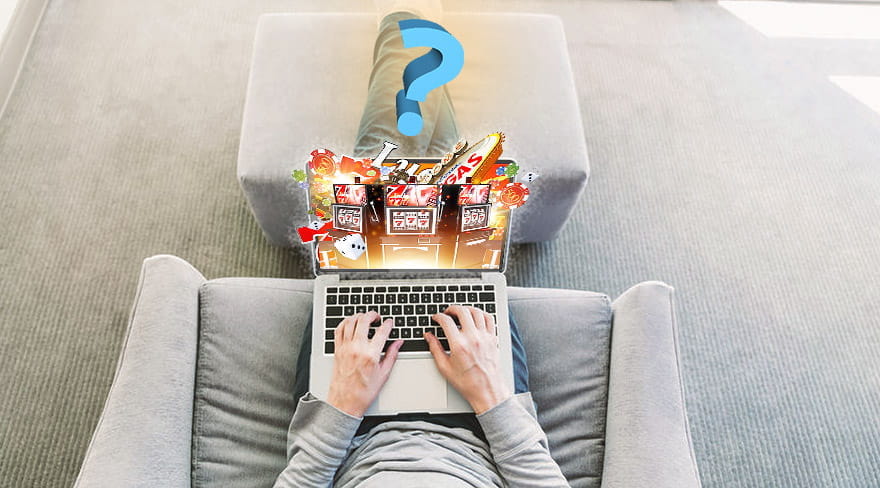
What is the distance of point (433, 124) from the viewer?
4.75 ft

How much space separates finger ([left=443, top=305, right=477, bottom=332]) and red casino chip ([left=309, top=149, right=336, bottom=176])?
339 millimetres

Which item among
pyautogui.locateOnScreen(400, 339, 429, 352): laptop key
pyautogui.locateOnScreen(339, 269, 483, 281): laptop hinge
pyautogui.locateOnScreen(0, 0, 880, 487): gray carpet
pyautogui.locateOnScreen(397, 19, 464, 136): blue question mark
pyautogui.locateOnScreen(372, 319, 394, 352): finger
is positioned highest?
pyautogui.locateOnScreen(397, 19, 464, 136): blue question mark

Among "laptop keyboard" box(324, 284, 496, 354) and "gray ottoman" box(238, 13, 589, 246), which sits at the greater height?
"gray ottoman" box(238, 13, 589, 246)

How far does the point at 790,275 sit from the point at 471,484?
136 cm

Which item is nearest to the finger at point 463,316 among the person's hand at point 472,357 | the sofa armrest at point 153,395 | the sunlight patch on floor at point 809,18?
the person's hand at point 472,357

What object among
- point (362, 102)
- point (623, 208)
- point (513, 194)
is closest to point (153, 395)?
point (513, 194)

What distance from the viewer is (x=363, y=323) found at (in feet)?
3.65

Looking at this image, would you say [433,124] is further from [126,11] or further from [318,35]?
[126,11]

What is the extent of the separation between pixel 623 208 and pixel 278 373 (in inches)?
46.9

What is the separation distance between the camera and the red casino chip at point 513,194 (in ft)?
Answer: 3.39

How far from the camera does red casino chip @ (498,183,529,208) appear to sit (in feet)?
3.39

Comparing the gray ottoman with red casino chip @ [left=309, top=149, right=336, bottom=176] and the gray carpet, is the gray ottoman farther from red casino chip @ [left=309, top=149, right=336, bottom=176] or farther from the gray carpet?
red casino chip @ [left=309, top=149, right=336, bottom=176]

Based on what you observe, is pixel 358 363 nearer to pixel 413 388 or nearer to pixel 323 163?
pixel 413 388

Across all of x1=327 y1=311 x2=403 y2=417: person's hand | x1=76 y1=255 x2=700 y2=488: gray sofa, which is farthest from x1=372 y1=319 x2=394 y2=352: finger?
x1=76 y1=255 x2=700 y2=488: gray sofa
